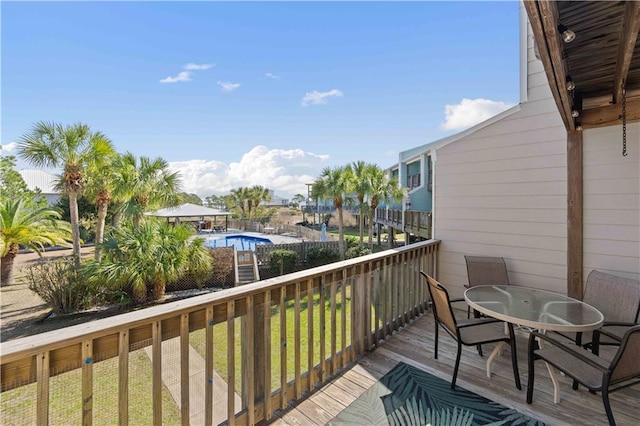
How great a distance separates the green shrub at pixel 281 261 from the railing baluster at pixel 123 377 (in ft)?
37.7

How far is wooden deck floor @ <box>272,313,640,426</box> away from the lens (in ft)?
6.77

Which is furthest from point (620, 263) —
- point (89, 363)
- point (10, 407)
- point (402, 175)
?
point (402, 175)

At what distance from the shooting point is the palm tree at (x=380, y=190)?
568 inches

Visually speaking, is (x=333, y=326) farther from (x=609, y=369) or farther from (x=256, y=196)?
(x=256, y=196)

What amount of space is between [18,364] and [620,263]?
4.78m

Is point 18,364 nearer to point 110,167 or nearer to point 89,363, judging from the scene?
point 89,363

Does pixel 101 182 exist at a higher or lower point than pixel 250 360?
higher

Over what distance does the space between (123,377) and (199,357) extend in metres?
0.51

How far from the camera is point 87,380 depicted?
1.20m

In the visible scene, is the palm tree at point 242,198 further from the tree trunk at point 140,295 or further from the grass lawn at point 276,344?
the grass lawn at point 276,344

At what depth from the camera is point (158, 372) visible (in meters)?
1.43

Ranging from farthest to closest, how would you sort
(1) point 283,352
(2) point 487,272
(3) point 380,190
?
1. (3) point 380,190
2. (2) point 487,272
3. (1) point 283,352

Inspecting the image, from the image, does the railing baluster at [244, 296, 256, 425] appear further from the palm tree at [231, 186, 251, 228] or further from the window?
the palm tree at [231, 186, 251, 228]

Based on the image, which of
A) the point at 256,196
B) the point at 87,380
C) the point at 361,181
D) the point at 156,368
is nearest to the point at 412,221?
the point at 361,181
